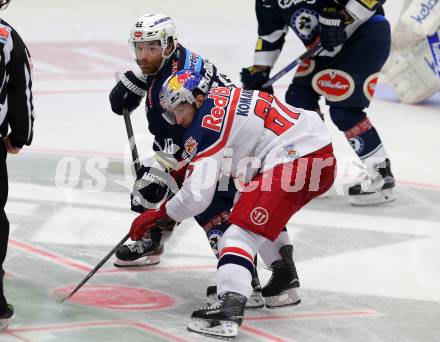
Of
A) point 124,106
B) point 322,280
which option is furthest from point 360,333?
point 124,106

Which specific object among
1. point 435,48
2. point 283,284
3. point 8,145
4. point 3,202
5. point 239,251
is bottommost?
point 435,48

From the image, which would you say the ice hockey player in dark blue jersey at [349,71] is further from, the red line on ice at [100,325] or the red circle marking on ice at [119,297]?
the red line on ice at [100,325]

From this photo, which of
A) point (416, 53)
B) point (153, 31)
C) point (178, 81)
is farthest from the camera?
point (416, 53)

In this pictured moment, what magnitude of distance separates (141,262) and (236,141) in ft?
3.66

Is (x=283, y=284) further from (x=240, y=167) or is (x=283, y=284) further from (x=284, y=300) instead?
(x=240, y=167)

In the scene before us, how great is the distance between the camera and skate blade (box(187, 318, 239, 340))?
154 inches

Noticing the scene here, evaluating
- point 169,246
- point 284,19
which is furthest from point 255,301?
point 284,19

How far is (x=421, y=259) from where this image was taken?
497 cm

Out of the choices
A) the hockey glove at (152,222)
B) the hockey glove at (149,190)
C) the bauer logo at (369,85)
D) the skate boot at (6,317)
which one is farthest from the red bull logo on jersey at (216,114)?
the bauer logo at (369,85)

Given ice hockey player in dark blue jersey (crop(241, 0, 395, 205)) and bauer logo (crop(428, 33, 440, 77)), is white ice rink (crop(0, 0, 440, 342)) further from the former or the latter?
bauer logo (crop(428, 33, 440, 77))

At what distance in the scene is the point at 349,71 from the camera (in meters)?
5.79

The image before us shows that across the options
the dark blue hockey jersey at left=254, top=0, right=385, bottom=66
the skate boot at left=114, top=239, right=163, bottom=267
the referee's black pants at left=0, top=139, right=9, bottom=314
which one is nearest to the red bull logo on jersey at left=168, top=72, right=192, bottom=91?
the referee's black pants at left=0, top=139, right=9, bottom=314

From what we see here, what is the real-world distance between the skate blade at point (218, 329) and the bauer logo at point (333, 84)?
2.19 meters

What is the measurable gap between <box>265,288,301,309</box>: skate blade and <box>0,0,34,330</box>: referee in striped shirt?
108 centimetres
